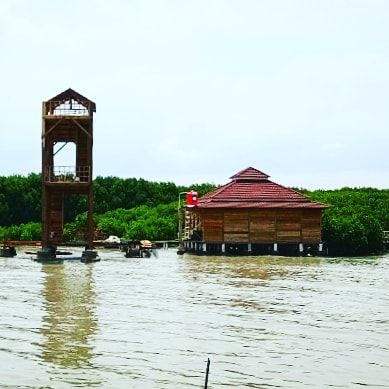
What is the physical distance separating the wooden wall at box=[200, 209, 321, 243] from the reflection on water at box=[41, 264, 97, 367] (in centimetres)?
2056

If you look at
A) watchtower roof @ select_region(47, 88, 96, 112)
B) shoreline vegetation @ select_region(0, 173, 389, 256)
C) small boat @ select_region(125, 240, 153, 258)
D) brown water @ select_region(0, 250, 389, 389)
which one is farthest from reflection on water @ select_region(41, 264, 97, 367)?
shoreline vegetation @ select_region(0, 173, 389, 256)

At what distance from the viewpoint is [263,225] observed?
55.8 meters

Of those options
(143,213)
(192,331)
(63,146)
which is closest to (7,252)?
(63,146)

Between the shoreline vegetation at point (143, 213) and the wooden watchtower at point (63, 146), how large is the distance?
9671 mm

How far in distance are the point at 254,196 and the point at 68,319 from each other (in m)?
36.2

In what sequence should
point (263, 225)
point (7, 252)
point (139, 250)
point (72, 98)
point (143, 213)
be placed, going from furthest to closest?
point (143, 213) < point (263, 225) < point (139, 250) < point (7, 252) < point (72, 98)

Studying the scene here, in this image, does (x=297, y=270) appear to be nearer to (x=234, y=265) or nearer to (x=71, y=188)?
(x=234, y=265)

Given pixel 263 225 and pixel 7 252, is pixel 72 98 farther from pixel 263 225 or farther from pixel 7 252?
pixel 263 225

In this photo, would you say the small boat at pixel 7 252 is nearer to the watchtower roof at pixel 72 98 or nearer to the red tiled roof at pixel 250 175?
the watchtower roof at pixel 72 98

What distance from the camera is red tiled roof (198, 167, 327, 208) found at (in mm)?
55625

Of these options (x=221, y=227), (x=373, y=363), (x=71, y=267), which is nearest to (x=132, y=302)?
(x=373, y=363)

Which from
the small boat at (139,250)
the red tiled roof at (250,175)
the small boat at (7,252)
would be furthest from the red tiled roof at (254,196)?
the small boat at (7,252)

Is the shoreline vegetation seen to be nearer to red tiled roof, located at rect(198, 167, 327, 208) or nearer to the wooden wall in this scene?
the wooden wall

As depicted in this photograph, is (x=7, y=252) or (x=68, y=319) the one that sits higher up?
(x=7, y=252)
